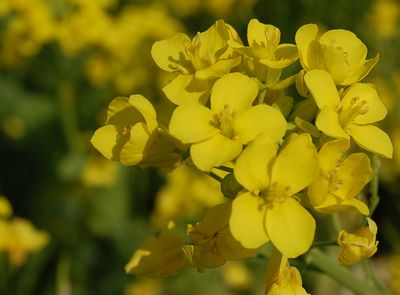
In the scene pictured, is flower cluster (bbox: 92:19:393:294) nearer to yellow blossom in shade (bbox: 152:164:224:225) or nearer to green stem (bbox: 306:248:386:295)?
green stem (bbox: 306:248:386:295)

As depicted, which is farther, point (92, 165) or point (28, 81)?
point (28, 81)

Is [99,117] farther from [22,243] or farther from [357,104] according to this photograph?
[357,104]

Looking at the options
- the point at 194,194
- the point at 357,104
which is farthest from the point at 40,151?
the point at 357,104

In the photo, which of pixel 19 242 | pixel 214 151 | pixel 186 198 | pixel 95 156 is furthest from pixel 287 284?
pixel 95 156

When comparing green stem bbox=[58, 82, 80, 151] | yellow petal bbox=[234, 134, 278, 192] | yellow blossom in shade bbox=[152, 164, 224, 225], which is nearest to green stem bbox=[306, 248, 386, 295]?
yellow petal bbox=[234, 134, 278, 192]

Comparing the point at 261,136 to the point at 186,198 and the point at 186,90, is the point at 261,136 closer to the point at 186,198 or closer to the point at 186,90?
the point at 186,90
